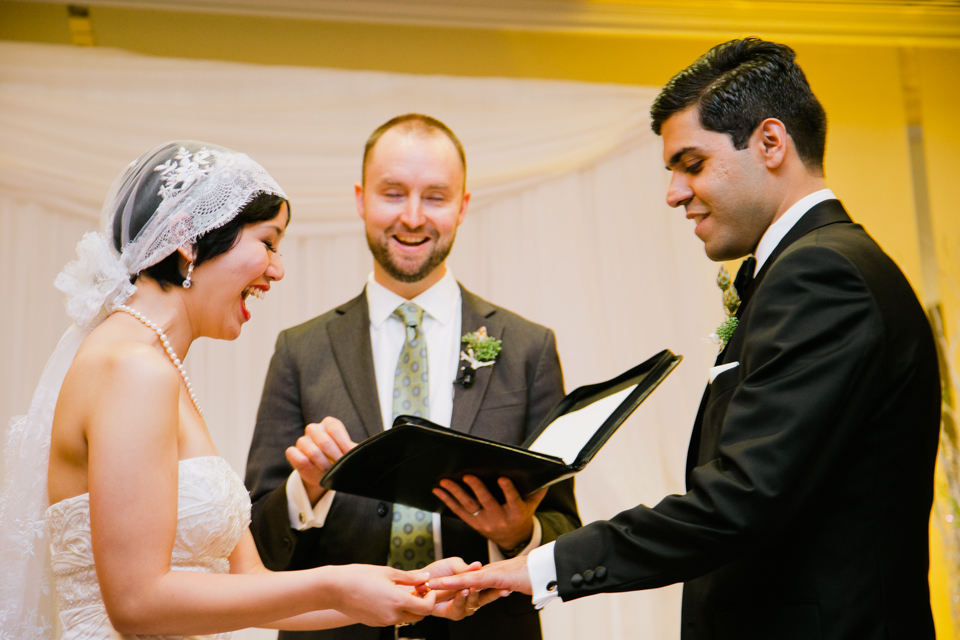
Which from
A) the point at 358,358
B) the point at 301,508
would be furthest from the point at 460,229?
the point at 301,508

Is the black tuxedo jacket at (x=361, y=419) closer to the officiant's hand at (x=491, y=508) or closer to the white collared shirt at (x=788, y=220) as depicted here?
the officiant's hand at (x=491, y=508)

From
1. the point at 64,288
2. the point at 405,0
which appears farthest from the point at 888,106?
the point at 64,288

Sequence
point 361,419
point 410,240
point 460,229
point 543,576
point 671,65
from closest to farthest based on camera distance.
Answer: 1. point 543,576
2. point 361,419
3. point 410,240
4. point 460,229
5. point 671,65

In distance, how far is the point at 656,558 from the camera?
1699 millimetres

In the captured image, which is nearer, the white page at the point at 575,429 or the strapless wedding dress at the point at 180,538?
the strapless wedding dress at the point at 180,538

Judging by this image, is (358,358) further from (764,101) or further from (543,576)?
(764,101)

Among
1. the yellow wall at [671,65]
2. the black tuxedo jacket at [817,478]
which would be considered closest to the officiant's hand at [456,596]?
the black tuxedo jacket at [817,478]

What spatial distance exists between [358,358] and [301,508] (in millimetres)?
499

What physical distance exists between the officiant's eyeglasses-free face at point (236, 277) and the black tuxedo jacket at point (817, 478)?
1006mm

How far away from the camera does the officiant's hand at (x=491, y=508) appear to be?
83.1 inches

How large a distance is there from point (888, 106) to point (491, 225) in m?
2.54

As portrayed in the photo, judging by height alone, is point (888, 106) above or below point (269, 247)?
above

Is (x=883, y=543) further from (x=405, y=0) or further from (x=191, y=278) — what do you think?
(x=405, y=0)

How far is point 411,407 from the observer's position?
101 inches
